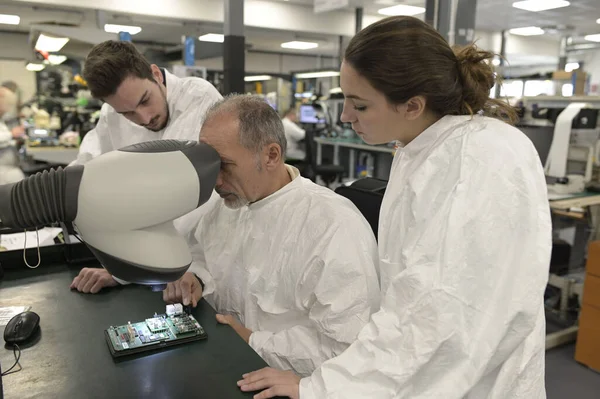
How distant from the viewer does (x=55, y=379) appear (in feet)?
3.01

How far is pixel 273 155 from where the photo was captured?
1300 mm

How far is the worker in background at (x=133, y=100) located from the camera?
160 cm

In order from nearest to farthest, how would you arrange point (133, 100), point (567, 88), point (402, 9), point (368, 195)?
point (368, 195) < point (133, 100) < point (567, 88) < point (402, 9)

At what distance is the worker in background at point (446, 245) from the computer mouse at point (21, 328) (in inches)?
21.0

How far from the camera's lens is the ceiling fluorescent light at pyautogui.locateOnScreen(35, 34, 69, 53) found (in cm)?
384

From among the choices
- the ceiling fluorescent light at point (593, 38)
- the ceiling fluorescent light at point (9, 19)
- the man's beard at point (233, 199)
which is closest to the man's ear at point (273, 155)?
the man's beard at point (233, 199)

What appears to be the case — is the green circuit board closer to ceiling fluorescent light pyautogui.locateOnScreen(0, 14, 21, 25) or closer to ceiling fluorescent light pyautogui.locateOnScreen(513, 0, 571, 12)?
ceiling fluorescent light pyautogui.locateOnScreen(513, 0, 571, 12)

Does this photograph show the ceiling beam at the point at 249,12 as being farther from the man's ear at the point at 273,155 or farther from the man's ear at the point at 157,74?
the man's ear at the point at 273,155

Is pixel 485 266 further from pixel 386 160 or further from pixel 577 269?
pixel 386 160

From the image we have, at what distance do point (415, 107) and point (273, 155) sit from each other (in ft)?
1.63

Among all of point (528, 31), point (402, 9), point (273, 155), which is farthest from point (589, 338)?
point (528, 31)

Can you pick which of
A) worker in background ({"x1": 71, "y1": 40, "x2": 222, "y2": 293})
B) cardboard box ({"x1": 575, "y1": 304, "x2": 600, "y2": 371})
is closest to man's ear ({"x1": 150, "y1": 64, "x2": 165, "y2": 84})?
worker in background ({"x1": 71, "y1": 40, "x2": 222, "y2": 293})

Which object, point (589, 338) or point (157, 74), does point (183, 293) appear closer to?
point (157, 74)

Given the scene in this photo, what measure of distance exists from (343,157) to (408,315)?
662cm
